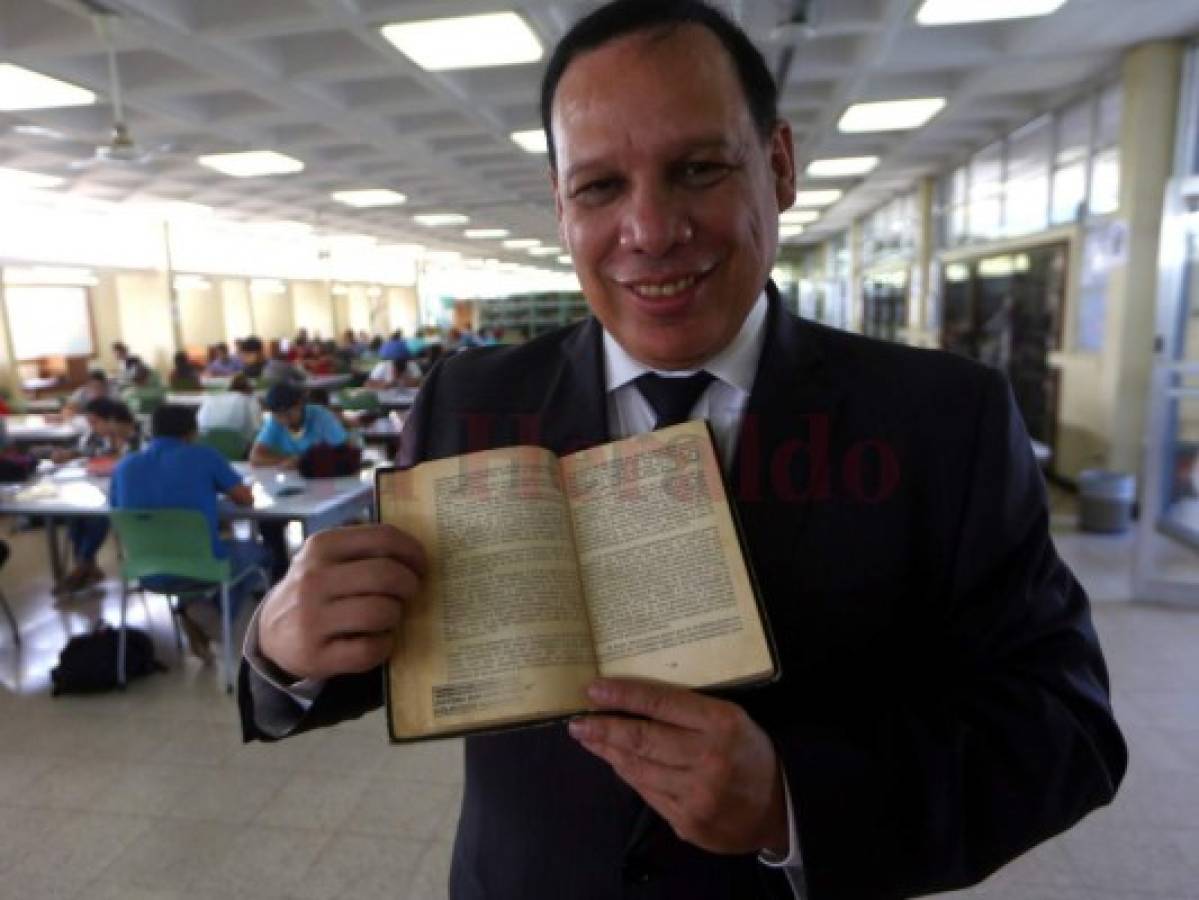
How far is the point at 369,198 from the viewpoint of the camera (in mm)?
11594

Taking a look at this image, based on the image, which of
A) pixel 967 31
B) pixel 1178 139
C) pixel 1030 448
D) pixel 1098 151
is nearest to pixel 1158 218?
pixel 1178 139

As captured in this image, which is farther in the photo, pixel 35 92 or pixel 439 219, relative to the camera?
pixel 439 219

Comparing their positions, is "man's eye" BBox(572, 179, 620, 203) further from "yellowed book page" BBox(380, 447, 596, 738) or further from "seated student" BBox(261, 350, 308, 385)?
"seated student" BBox(261, 350, 308, 385)

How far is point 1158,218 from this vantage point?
18.2ft

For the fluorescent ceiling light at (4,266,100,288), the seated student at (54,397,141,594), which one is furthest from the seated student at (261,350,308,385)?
the fluorescent ceiling light at (4,266,100,288)

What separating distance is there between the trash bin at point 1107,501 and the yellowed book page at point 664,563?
5.74 meters

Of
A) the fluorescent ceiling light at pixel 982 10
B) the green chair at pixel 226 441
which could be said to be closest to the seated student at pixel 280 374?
the green chair at pixel 226 441

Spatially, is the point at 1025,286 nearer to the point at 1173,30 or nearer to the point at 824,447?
the point at 1173,30

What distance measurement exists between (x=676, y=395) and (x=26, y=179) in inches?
454

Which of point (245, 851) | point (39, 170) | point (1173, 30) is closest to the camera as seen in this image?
point (245, 851)

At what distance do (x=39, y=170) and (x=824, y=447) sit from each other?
433 inches

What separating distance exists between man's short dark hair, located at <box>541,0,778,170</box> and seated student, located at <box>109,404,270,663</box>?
316 centimetres

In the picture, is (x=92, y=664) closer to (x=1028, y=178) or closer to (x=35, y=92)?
(x=35, y=92)

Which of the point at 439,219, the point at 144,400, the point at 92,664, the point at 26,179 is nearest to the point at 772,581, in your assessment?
the point at 92,664
